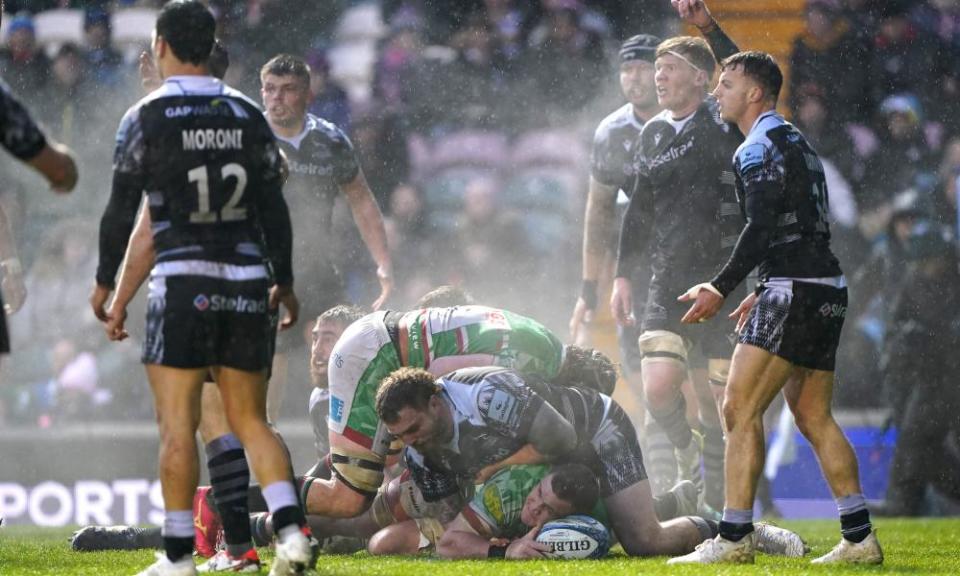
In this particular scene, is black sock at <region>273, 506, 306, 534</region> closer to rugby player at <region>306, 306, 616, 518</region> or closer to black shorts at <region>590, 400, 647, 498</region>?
rugby player at <region>306, 306, 616, 518</region>

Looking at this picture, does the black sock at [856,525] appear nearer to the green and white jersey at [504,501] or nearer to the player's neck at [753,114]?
the green and white jersey at [504,501]

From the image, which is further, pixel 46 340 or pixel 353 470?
pixel 46 340

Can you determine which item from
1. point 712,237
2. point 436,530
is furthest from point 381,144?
point 436,530

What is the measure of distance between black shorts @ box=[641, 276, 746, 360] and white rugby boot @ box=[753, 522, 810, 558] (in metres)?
1.32

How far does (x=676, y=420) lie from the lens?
7.92 m

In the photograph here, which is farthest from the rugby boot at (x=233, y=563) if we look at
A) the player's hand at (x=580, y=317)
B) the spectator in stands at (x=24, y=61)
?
the spectator in stands at (x=24, y=61)

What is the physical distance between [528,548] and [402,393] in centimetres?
92

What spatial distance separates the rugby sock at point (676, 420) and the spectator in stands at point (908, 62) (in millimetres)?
5227

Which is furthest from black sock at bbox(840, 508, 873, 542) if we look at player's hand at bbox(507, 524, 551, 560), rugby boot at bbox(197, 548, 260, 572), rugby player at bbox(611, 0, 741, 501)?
rugby boot at bbox(197, 548, 260, 572)

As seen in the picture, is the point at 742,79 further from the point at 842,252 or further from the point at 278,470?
the point at 842,252

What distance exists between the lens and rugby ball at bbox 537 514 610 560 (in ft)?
20.2

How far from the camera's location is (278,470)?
496cm

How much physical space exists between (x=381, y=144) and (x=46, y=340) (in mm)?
3257

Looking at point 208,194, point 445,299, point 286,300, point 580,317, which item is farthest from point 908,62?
point 208,194
